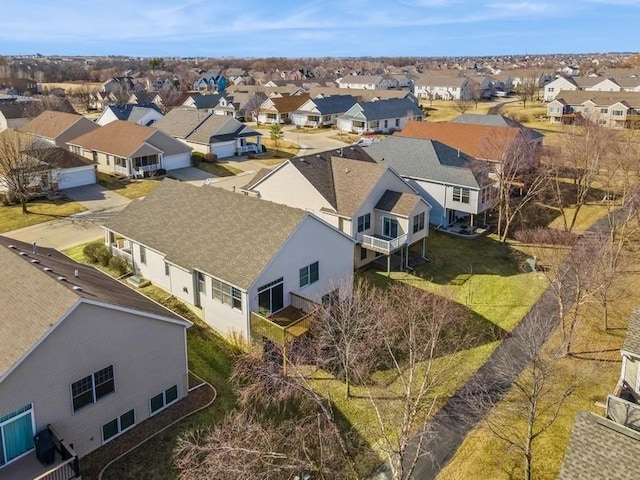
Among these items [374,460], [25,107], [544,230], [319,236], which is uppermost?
[25,107]

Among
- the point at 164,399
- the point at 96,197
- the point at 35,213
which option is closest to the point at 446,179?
the point at 164,399

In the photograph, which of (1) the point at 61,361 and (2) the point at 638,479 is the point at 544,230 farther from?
(1) the point at 61,361

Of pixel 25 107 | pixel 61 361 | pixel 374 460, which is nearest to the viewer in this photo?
pixel 61 361

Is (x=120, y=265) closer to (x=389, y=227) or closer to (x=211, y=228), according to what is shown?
(x=211, y=228)

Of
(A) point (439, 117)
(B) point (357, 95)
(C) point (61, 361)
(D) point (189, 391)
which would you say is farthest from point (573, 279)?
(B) point (357, 95)

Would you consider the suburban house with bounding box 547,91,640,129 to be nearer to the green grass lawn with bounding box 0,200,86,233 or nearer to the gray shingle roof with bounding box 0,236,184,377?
the green grass lawn with bounding box 0,200,86,233

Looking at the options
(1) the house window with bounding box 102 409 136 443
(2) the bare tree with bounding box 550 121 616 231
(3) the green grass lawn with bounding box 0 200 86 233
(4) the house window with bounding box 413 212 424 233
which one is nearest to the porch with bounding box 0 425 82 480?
(1) the house window with bounding box 102 409 136 443
